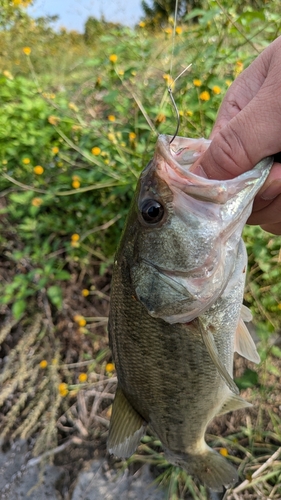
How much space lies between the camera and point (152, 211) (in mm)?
1034

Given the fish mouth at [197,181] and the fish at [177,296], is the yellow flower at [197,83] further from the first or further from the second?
the fish mouth at [197,181]

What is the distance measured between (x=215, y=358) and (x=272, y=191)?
0.53 m

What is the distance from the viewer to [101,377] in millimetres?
2641

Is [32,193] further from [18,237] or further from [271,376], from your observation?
[271,376]

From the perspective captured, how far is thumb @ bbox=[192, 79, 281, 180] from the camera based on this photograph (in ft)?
3.16

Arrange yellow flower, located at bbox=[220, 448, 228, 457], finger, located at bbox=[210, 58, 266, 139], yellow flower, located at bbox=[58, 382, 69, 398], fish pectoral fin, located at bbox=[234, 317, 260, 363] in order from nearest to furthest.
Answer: finger, located at bbox=[210, 58, 266, 139]
fish pectoral fin, located at bbox=[234, 317, 260, 363]
yellow flower, located at bbox=[220, 448, 228, 457]
yellow flower, located at bbox=[58, 382, 69, 398]

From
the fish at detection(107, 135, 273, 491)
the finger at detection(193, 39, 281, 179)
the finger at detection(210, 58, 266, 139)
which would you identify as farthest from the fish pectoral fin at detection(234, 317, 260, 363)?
the finger at detection(210, 58, 266, 139)

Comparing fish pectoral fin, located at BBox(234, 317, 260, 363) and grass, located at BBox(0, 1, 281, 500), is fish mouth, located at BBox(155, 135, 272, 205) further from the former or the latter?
grass, located at BBox(0, 1, 281, 500)

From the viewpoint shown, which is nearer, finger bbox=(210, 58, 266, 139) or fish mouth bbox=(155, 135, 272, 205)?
fish mouth bbox=(155, 135, 272, 205)

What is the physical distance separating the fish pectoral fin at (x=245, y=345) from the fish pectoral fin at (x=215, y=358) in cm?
26

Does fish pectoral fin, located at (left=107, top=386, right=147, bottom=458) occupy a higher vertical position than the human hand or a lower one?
lower

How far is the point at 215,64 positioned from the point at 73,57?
15.4 feet

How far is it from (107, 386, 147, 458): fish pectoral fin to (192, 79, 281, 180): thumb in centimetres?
97

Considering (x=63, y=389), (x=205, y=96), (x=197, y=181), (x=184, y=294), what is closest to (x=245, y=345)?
(x=184, y=294)
